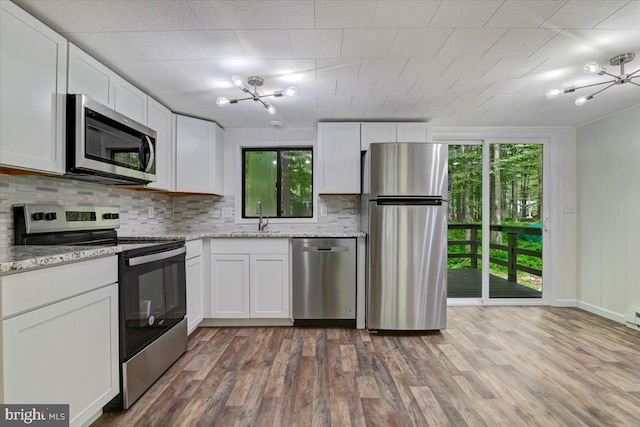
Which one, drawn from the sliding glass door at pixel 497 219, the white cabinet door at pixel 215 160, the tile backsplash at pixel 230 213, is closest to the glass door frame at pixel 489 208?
the sliding glass door at pixel 497 219

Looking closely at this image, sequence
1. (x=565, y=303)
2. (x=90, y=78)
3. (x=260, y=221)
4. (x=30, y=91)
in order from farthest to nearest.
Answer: (x=565, y=303) < (x=260, y=221) < (x=90, y=78) < (x=30, y=91)

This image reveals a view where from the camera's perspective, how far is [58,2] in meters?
1.46

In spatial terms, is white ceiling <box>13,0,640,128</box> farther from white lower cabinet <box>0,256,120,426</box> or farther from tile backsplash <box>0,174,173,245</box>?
white lower cabinet <box>0,256,120,426</box>

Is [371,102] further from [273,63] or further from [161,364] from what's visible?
[161,364]

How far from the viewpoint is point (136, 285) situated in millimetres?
1738

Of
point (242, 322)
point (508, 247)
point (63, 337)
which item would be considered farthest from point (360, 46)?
point (508, 247)

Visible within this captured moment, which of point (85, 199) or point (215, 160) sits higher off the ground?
point (215, 160)

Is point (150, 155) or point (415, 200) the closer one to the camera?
point (150, 155)

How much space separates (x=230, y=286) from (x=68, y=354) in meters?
1.65

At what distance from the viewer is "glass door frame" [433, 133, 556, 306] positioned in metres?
3.60

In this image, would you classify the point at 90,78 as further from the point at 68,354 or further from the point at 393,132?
the point at 393,132

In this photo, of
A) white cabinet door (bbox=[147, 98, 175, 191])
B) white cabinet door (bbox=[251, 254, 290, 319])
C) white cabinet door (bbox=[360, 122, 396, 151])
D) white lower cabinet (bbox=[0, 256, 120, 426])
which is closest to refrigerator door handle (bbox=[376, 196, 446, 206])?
white cabinet door (bbox=[360, 122, 396, 151])

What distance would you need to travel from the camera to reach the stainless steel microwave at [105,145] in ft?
5.51

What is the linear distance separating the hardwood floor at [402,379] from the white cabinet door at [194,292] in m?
0.18
